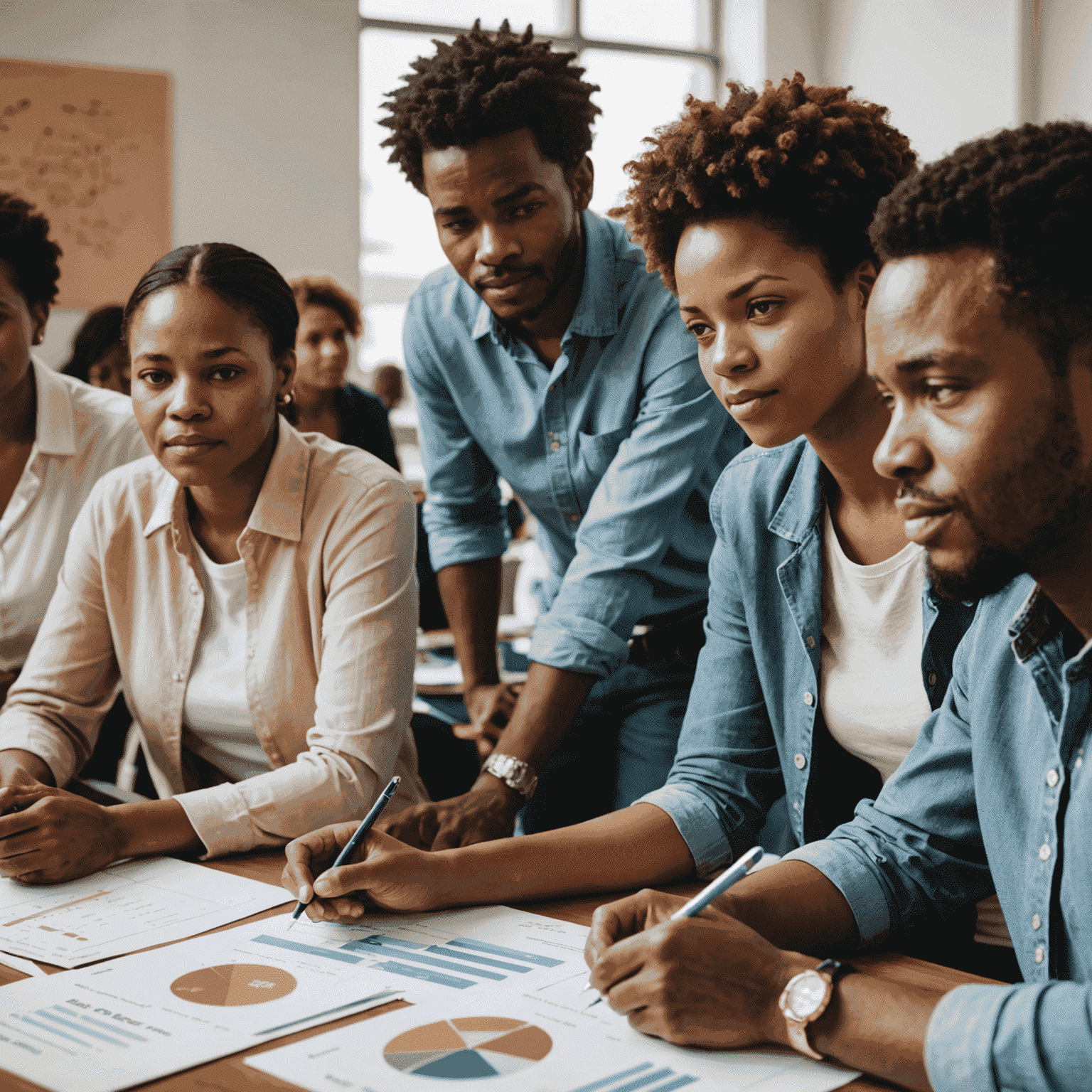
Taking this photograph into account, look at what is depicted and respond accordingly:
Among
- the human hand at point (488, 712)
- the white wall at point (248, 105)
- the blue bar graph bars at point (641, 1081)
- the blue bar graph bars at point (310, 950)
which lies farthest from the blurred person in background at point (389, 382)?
the blue bar graph bars at point (641, 1081)

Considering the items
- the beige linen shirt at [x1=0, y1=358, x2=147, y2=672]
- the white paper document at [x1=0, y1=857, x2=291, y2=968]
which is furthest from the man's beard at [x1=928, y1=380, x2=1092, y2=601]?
the beige linen shirt at [x1=0, y1=358, x2=147, y2=672]

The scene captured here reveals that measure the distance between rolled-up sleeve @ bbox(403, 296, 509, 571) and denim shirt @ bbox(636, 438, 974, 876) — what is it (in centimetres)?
84

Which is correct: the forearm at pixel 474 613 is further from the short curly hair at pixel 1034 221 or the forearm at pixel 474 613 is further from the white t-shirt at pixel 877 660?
the short curly hair at pixel 1034 221

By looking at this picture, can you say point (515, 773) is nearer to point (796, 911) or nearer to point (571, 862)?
point (571, 862)

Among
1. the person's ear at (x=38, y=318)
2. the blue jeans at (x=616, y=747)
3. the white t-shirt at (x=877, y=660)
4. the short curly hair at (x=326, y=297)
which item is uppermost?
the short curly hair at (x=326, y=297)

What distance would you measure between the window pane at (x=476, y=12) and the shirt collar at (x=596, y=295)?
4.37 m

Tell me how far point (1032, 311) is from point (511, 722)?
3.35ft

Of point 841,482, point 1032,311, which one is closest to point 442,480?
point 841,482

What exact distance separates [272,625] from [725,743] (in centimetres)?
64

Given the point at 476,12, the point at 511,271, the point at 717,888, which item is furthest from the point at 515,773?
the point at 476,12

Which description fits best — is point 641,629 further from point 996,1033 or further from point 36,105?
point 36,105

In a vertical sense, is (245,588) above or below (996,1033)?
above

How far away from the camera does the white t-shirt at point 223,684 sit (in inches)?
64.0

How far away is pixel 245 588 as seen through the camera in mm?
1657
